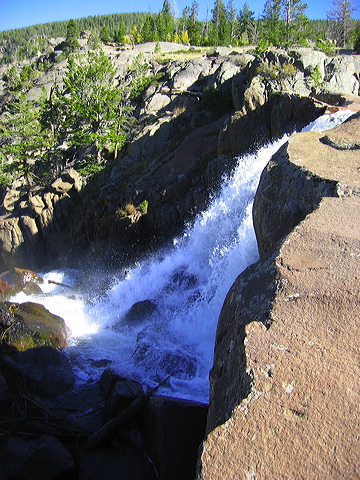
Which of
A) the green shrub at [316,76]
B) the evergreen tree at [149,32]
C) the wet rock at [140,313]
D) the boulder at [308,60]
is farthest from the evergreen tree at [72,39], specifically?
the wet rock at [140,313]

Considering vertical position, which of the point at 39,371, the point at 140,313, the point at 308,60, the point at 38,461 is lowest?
the point at 140,313

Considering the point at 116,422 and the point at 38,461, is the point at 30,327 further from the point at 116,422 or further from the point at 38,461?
the point at 38,461

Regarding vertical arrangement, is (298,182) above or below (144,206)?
above

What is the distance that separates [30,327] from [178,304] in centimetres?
352

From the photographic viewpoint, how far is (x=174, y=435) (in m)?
4.71

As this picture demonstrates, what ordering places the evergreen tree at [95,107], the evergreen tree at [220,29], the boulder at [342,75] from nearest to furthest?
the boulder at [342,75] < the evergreen tree at [95,107] < the evergreen tree at [220,29]

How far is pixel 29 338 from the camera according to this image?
8.34 meters

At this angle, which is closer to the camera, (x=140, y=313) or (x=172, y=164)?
(x=140, y=313)

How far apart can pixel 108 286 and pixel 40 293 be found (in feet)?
8.34

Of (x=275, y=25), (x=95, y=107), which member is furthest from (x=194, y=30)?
(x=95, y=107)

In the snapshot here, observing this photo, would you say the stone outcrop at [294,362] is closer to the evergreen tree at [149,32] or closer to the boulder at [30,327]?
the boulder at [30,327]

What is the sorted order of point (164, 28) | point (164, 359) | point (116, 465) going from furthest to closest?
point (164, 28) → point (164, 359) → point (116, 465)

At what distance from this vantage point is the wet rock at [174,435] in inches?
177

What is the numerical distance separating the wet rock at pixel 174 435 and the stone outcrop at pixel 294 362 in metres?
1.68
